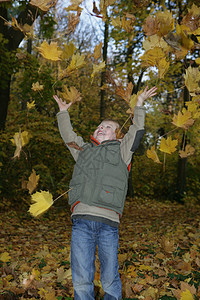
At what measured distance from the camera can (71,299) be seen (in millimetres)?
2607

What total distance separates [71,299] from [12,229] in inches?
143

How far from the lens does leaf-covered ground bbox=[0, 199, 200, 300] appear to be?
2.73 m

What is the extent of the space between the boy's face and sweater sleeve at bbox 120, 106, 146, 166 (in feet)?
0.52

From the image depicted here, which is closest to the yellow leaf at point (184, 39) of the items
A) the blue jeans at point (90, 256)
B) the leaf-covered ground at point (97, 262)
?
the blue jeans at point (90, 256)

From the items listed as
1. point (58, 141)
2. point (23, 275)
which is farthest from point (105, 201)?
point (58, 141)

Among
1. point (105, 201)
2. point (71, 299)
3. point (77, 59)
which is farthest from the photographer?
point (71, 299)

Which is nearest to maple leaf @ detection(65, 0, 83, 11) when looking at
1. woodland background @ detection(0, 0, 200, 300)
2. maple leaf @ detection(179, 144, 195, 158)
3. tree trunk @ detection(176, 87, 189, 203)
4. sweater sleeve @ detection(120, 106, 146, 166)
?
woodland background @ detection(0, 0, 200, 300)

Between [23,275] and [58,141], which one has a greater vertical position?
[58,141]

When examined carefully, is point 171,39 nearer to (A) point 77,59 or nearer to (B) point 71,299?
(A) point 77,59

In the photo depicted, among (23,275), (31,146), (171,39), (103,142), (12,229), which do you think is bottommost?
(12,229)

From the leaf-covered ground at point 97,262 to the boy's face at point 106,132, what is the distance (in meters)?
1.37

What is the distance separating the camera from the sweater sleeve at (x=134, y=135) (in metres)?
2.10

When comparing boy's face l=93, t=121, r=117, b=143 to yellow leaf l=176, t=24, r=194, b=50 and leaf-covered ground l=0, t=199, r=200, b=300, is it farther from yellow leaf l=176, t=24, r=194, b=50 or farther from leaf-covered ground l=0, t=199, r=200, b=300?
leaf-covered ground l=0, t=199, r=200, b=300

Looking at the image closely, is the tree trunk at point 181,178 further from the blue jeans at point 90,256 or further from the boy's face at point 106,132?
the blue jeans at point 90,256
